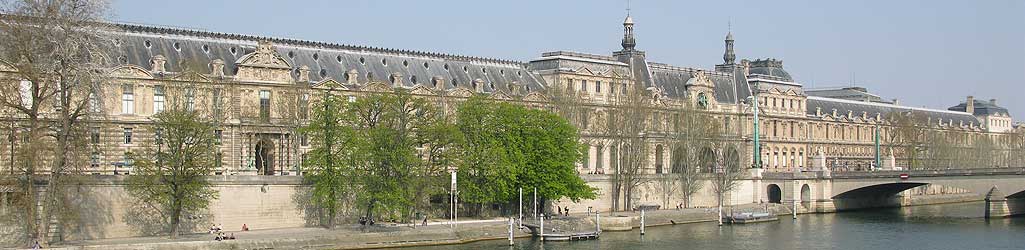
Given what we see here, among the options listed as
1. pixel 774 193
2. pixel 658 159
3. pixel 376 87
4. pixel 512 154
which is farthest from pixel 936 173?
pixel 376 87

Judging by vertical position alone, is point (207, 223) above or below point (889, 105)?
below

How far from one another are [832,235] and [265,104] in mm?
41850

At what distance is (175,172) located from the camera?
246 feet

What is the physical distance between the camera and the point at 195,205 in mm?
75562

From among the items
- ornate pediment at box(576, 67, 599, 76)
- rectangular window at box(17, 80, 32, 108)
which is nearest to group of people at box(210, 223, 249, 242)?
rectangular window at box(17, 80, 32, 108)

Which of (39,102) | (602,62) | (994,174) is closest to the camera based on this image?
(39,102)

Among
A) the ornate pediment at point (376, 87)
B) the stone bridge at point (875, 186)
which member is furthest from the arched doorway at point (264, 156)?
the stone bridge at point (875, 186)

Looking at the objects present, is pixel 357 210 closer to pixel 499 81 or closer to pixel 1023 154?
pixel 499 81

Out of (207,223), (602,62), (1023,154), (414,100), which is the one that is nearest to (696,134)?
(602,62)

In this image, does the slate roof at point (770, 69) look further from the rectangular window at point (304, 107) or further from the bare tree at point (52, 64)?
the bare tree at point (52, 64)

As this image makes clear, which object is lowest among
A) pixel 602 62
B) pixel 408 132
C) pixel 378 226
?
pixel 378 226

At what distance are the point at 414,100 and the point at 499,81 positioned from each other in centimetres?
2981

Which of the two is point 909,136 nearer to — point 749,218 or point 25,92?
point 749,218

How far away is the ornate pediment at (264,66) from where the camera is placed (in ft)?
312
